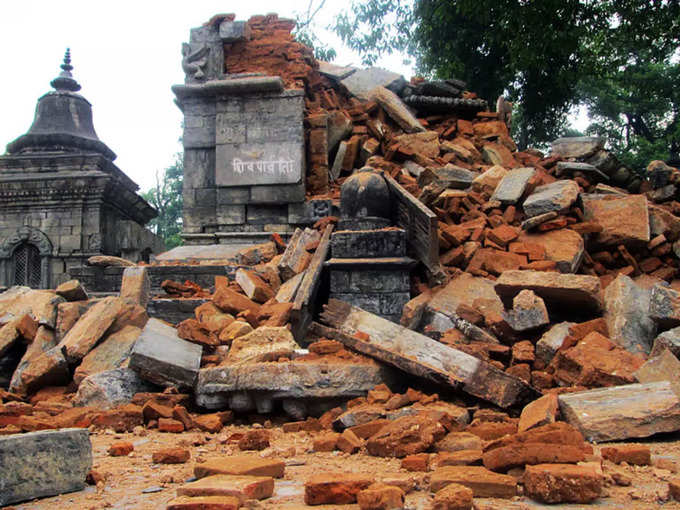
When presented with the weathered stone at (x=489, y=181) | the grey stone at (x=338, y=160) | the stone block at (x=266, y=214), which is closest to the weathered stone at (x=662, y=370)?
the weathered stone at (x=489, y=181)

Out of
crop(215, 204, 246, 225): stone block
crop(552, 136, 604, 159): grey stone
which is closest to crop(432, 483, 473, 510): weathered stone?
crop(215, 204, 246, 225): stone block

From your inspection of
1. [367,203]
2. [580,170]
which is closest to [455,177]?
[580,170]

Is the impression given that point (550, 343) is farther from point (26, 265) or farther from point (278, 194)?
point (26, 265)

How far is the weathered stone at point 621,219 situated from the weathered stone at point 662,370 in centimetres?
268

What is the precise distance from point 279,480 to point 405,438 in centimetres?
72

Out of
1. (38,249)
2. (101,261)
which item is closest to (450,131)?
(101,261)

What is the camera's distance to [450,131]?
11.2 m

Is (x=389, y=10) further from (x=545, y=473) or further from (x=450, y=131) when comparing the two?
(x=545, y=473)

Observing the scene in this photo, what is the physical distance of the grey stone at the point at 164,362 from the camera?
14.5 ft

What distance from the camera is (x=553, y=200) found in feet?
21.2

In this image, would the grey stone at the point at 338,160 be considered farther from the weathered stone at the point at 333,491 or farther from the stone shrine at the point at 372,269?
the weathered stone at the point at 333,491

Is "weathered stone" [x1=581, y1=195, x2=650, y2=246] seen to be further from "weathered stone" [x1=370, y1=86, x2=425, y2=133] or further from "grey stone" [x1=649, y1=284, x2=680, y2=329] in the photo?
"weathered stone" [x1=370, y1=86, x2=425, y2=133]

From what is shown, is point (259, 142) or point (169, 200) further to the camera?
point (169, 200)

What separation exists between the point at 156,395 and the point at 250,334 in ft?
2.78
